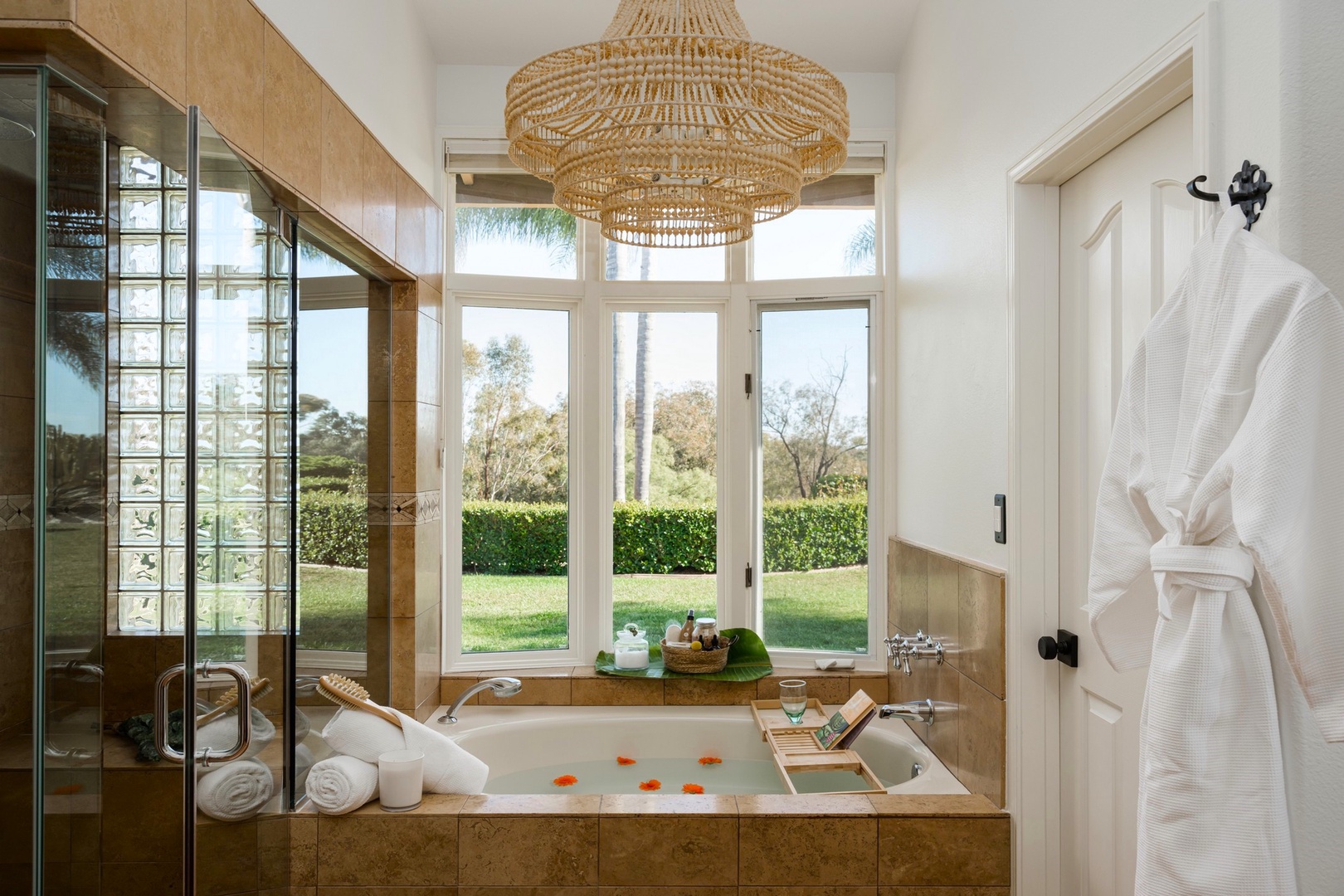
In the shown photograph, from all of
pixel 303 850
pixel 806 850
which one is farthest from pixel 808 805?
pixel 303 850

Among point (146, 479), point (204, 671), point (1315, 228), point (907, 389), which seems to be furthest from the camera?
point (907, 389)

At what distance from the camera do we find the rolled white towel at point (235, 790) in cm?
155

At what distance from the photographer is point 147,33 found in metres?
Result: 1.47

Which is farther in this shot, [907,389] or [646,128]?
[907,389]

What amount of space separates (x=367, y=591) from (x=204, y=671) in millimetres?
1369

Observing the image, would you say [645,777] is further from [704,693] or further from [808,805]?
[808,805]

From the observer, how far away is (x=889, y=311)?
3492 mm

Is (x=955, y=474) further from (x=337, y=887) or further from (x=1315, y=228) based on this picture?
(x=337, y=887)

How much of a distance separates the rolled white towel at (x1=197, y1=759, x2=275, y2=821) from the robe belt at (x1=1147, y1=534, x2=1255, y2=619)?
156cm

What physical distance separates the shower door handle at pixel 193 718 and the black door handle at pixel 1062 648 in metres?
1.76

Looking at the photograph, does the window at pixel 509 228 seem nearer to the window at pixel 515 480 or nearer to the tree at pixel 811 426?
the window at pixel 515 480

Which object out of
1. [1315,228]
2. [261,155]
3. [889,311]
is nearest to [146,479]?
[261,155]

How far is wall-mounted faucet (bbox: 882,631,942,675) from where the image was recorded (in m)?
2.82

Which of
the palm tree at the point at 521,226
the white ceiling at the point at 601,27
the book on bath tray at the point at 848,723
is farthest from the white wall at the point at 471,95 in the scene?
the book on bath tray at the point at 848,723
